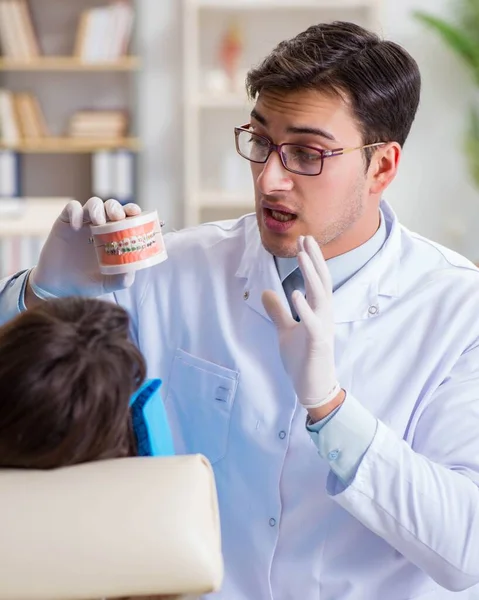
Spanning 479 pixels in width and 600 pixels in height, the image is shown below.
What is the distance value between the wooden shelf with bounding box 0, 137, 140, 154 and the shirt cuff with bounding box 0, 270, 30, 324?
3.36 metres

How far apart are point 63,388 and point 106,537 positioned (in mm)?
160

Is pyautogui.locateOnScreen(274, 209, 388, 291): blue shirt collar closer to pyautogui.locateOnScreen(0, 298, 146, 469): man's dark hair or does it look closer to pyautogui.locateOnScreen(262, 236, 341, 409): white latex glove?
pyautogui.locateOnScreen(262, 236, 341, 409): white latex glove

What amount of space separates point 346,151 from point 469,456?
484mm

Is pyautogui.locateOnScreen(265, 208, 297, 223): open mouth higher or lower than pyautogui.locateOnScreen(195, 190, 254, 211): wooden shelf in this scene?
higher

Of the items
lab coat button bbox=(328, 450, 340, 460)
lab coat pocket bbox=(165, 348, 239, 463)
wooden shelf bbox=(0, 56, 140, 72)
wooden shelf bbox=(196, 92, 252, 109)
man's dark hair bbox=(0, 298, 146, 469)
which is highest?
man's dark hair bbox=(0, 298, 146, 469)

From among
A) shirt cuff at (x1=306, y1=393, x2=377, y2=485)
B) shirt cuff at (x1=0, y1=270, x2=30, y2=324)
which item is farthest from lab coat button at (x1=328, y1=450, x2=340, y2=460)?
shirt cuff at (x1=0, y1=270, x2=30, y2=324)

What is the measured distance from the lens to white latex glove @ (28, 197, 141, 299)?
4.81 ft

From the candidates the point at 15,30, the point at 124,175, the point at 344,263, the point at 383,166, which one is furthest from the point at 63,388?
the point at 15,30

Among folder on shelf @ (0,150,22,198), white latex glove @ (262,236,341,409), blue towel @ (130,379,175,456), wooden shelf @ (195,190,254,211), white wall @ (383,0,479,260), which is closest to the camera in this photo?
blue towel @ (130,379,175,456)

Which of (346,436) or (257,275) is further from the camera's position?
(257,275)

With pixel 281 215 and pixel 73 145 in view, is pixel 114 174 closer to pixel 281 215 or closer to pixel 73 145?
pixel 73 145

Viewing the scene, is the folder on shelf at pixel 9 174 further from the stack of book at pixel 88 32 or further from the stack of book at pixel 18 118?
the stack of book at pixel 88 32

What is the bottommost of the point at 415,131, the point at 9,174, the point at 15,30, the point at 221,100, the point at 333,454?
the point at 9,174

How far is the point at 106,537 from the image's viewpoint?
2.41 feet
